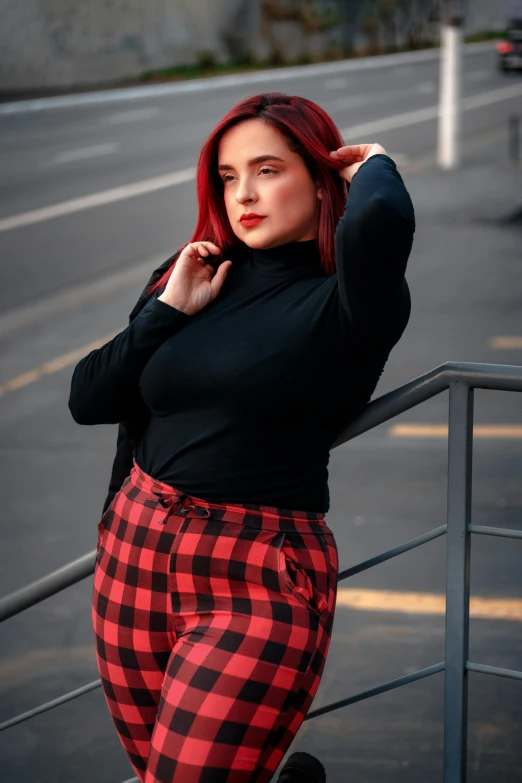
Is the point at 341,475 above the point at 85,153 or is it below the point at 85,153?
above

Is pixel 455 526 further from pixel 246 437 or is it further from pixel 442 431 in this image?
pixel 442 431

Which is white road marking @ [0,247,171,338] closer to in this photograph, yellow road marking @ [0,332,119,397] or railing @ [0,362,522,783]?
yellow road marking @ [0,332,119,397]

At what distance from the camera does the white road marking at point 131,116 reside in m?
24.5

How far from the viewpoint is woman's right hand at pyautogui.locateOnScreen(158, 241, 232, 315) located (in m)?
2.44

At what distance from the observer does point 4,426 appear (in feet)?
24.3

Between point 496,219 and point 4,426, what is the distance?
8.14m

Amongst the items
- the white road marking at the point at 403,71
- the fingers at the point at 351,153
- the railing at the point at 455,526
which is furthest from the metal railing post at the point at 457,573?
the white road marking at the point at 403,71

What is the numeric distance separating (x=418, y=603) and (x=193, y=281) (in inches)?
108

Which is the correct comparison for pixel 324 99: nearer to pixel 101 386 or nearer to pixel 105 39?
pixel 105 39

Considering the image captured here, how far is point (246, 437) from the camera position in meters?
2.28

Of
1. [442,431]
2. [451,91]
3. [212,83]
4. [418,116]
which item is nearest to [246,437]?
[442,431]

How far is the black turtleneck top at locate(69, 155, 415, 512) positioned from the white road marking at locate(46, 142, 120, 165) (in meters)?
17.1

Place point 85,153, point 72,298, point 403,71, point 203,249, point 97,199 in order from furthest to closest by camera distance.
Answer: point 403,71, point 85,153, point 97,199, point 72,298, point 203,249

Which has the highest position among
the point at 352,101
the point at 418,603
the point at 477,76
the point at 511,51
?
the point at 418,603
